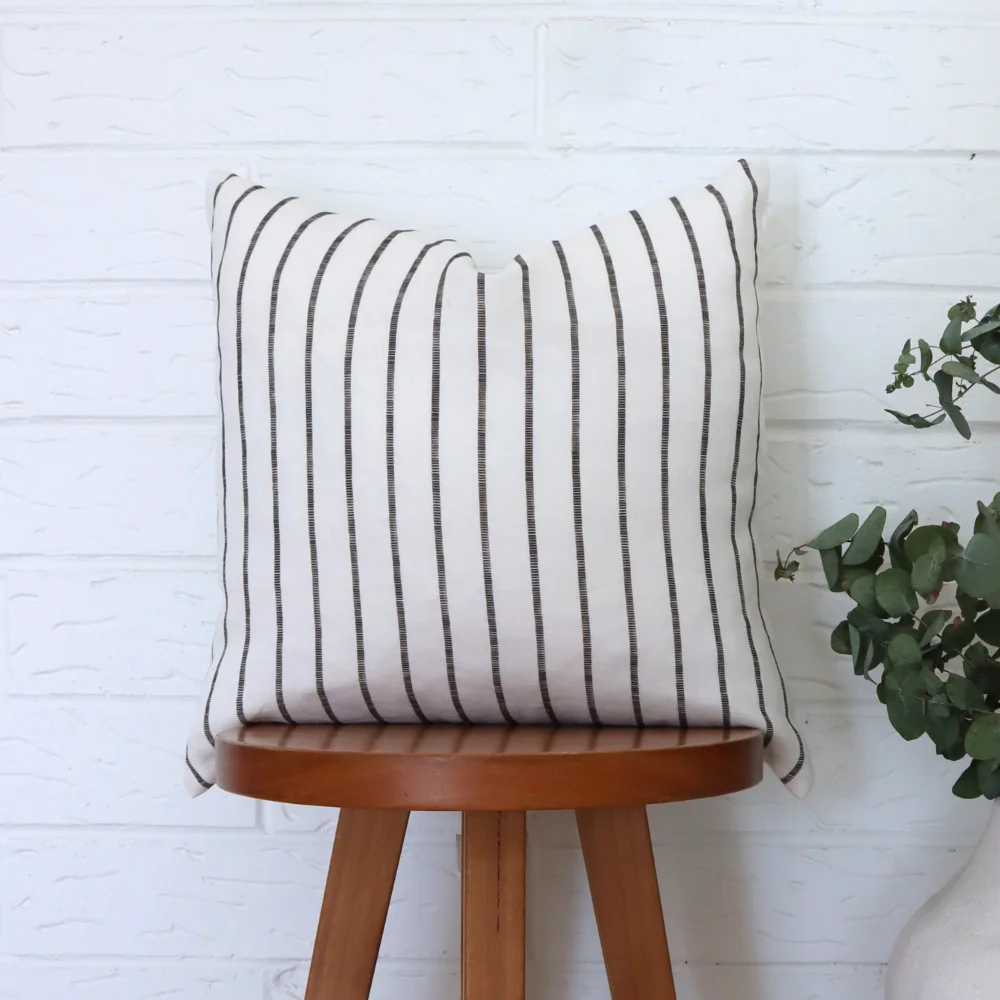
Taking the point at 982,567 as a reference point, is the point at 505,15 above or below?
above

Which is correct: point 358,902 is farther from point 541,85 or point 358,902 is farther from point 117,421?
point 541,85

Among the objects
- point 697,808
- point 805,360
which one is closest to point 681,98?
point 805,360

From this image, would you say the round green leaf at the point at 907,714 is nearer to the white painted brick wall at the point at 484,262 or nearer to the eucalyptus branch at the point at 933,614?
the eucalyptus branch at the point at 933,614

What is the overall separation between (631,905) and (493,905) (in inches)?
5.6

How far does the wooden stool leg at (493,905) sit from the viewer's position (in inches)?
25.5

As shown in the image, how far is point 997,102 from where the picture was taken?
1006mm

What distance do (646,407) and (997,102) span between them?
1.80 ft

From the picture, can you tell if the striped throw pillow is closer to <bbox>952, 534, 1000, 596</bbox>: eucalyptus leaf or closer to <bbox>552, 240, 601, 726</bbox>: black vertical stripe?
<bbox>552, 240, 601, 726</bbox>: black vertical stripe

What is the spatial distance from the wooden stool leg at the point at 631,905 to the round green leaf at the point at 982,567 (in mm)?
280

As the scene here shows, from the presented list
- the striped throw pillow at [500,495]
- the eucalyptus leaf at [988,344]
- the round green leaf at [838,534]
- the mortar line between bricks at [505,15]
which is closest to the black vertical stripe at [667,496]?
the striped throw pillow at [500,495]

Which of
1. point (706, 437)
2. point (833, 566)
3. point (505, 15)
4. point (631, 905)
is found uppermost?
point (505, 15)

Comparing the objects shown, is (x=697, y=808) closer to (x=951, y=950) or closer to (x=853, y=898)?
(x=853, y=898)

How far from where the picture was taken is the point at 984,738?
2.45ft

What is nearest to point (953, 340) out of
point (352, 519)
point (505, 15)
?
point (352, 519)
